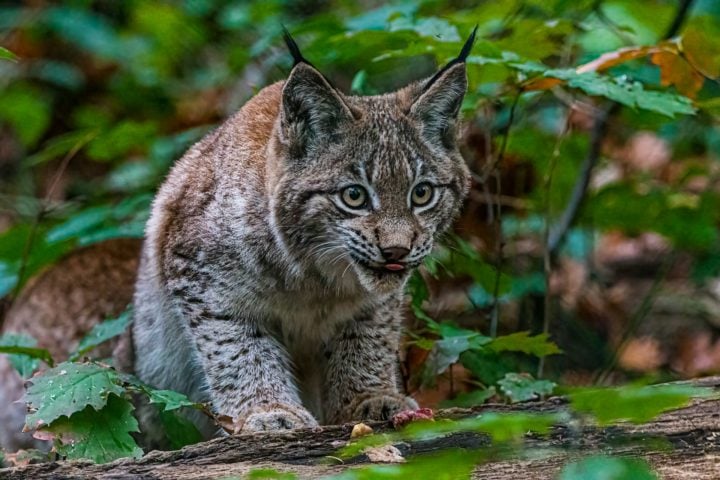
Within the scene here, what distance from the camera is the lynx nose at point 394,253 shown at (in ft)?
Answer: 14.9

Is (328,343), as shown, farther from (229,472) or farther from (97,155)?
(97,155)

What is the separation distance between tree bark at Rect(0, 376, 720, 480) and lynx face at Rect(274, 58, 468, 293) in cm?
95

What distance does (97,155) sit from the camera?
23.8 ft


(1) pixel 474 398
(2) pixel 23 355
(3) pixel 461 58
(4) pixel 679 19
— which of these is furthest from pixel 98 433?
(4) pixel 679 19

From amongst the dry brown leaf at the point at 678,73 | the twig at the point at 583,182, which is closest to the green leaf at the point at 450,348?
the dry brown leaf at the point at 678,73

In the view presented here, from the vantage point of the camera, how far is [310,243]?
4953 millimetres

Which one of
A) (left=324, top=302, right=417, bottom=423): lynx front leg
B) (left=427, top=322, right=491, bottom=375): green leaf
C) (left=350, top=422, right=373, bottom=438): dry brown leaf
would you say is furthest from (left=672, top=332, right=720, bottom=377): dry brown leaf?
(left=350, top=422, right=373, bottom=438): dry brown leaf

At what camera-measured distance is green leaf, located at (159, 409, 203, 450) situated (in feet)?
16.7

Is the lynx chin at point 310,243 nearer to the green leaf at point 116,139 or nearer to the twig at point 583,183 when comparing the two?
the green leaf at point 116,139

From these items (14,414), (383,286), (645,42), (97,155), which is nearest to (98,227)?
(97,155)

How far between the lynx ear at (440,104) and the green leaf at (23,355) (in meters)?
2.25

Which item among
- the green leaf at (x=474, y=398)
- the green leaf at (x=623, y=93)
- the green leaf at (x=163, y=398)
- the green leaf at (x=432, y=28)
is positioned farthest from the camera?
the green leaf at (x=432, y=28)

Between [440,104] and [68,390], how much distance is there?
2.27 metres

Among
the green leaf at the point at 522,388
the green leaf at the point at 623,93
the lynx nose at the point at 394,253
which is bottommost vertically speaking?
the green leaf at the point at 522,388
